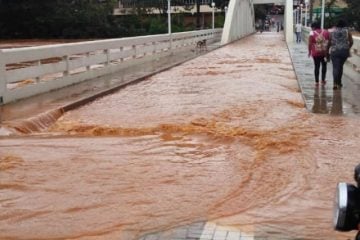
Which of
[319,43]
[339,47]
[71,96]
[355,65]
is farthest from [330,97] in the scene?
[355,65]

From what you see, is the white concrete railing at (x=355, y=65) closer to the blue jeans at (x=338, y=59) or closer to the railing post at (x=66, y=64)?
the blue jeans at (x=338, y=59)

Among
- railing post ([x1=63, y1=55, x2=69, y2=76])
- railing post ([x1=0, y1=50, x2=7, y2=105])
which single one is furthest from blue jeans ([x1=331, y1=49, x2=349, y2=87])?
railing post ([x1=0, y1=50, x2=7, y2=105])

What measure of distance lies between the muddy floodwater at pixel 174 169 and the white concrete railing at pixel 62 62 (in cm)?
167

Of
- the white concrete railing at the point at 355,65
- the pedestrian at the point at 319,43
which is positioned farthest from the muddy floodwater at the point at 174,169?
the white concrete railing at the point at 355,65

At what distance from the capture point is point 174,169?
6.91m

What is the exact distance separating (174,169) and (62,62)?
8553mm

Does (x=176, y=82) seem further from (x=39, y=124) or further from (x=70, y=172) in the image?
(x=70, y=172)

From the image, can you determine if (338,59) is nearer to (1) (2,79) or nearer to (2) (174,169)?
(1) (2,79)

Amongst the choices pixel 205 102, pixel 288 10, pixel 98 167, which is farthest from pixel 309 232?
pixel 288 10

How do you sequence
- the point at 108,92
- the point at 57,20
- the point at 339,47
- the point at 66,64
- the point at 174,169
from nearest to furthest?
the point at 174,169 → the point at 339,47 → the point at 108,92 → the point at 66,64 → the point at 57,20

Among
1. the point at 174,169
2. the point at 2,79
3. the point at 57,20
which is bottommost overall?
the point at 174,169

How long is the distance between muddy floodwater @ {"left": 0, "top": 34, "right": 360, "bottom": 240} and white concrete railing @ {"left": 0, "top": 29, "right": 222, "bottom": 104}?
5.47ft

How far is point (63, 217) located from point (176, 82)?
11.5 metres

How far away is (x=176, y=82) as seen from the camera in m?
16.5
